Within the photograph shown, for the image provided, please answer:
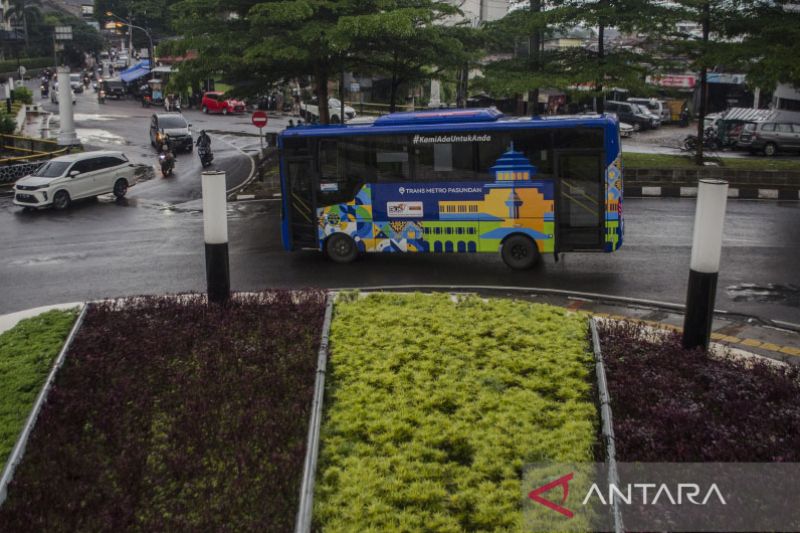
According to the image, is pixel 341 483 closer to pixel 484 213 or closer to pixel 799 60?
pixel 484 213

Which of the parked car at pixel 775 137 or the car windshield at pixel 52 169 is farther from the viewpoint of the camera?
the parked car at pixel 775 137

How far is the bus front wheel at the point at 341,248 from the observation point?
1708cm

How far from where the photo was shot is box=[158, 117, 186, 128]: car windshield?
Answer: 39.9 metres

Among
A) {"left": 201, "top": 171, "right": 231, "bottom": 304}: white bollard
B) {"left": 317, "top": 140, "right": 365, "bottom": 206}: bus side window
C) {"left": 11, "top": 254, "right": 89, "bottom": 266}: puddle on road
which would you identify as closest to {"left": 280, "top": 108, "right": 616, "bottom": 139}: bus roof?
{"left": 317, "top": 140, "right": 365, "bottom": 206}: bus side window

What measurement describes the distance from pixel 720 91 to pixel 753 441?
58.1 meters

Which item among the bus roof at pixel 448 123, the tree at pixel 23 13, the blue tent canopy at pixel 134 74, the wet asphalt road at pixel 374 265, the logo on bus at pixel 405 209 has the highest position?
the tree at pixel 23 13

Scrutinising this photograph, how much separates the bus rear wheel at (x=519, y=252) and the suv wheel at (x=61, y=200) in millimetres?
16152

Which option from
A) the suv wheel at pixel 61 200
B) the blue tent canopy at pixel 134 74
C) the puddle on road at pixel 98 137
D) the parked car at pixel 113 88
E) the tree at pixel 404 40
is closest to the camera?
the tree at pixel 404 40

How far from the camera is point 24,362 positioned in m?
9.53

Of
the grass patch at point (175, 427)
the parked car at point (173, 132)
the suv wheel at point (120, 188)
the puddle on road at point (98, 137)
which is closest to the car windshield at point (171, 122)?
the parked car at point (173, 132)

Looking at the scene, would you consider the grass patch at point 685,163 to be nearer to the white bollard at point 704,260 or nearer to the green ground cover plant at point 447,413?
the white bollard at point 704,260

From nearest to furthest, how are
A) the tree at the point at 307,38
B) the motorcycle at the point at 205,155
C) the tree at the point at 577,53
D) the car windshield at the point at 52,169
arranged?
the tree at the point at 307,38, the tree at the point at 577,53, the car windshield at the point at 52,169, the motorcycle at the point at 205,155

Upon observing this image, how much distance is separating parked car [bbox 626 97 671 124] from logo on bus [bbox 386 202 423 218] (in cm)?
3869

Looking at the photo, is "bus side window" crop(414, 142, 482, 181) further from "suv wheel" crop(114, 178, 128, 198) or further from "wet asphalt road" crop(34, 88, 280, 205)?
"suv wheel" crop(114, 178, 128, 198)
